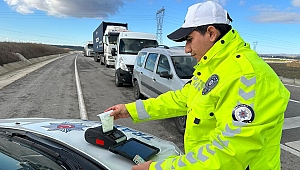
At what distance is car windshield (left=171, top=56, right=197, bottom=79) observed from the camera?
5.35m

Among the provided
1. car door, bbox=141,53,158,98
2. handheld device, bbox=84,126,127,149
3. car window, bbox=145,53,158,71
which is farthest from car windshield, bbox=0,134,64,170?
car window, bbox=145,53,158,71

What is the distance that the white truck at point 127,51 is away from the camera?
1047 centimetres

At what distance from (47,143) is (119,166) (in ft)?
1.96

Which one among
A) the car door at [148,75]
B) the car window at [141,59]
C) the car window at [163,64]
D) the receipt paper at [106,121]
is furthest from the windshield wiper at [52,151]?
the car window at [141,59]

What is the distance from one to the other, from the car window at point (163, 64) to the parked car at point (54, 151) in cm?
384

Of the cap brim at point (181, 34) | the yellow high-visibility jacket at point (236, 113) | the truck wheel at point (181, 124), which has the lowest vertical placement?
the truck wheel at point (181, 124)

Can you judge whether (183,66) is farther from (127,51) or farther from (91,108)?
(127,51)

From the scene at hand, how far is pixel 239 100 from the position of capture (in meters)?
1.09

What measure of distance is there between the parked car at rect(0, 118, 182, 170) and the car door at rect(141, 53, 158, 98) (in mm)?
4333

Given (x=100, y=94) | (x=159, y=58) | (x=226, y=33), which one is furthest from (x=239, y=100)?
(x=100, y=94)

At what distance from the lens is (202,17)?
1347 millimetres

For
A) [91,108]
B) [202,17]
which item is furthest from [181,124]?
[202,17]

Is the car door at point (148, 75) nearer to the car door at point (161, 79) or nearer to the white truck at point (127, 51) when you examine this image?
the car door at point (161, 79)

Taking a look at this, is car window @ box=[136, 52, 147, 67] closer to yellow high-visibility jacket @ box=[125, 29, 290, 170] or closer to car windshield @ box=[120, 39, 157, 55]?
car windshield @ box=[120, 39, 157, 55]
